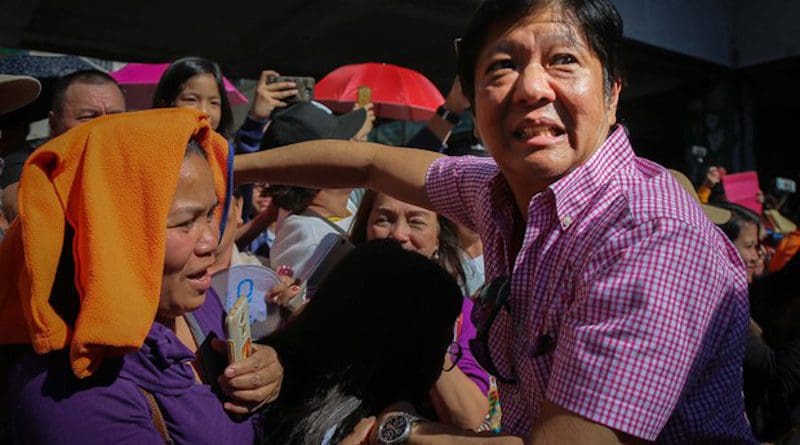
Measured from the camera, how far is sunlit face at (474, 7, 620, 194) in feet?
5.02

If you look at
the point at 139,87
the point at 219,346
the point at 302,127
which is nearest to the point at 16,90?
the point at 219,346

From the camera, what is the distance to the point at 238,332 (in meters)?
1.47

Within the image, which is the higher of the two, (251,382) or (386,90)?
(251,382)

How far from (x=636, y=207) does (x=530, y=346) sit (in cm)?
36

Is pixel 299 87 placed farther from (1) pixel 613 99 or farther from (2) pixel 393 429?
(2) pixel 393 429

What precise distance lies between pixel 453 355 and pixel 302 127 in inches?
52.9

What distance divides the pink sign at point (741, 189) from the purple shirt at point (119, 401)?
5.28m

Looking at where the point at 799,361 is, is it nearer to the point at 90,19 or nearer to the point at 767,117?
the point at 90,19

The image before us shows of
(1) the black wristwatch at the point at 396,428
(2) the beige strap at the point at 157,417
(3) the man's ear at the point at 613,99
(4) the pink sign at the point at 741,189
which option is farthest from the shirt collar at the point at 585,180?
(4) the pink sign at the point at 741,189

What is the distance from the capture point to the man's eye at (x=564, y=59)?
60.5 inches

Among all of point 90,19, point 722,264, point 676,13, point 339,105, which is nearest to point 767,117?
point 676,13

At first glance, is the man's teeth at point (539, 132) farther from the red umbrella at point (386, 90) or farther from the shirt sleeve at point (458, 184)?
the red umbrella at point (386, 90)

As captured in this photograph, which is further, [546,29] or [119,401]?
[546,29]

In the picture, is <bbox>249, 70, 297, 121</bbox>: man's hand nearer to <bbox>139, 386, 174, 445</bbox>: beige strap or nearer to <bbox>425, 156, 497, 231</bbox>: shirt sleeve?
<bbox>425, 156, 497, 231</bbox>: shirt sleeve
